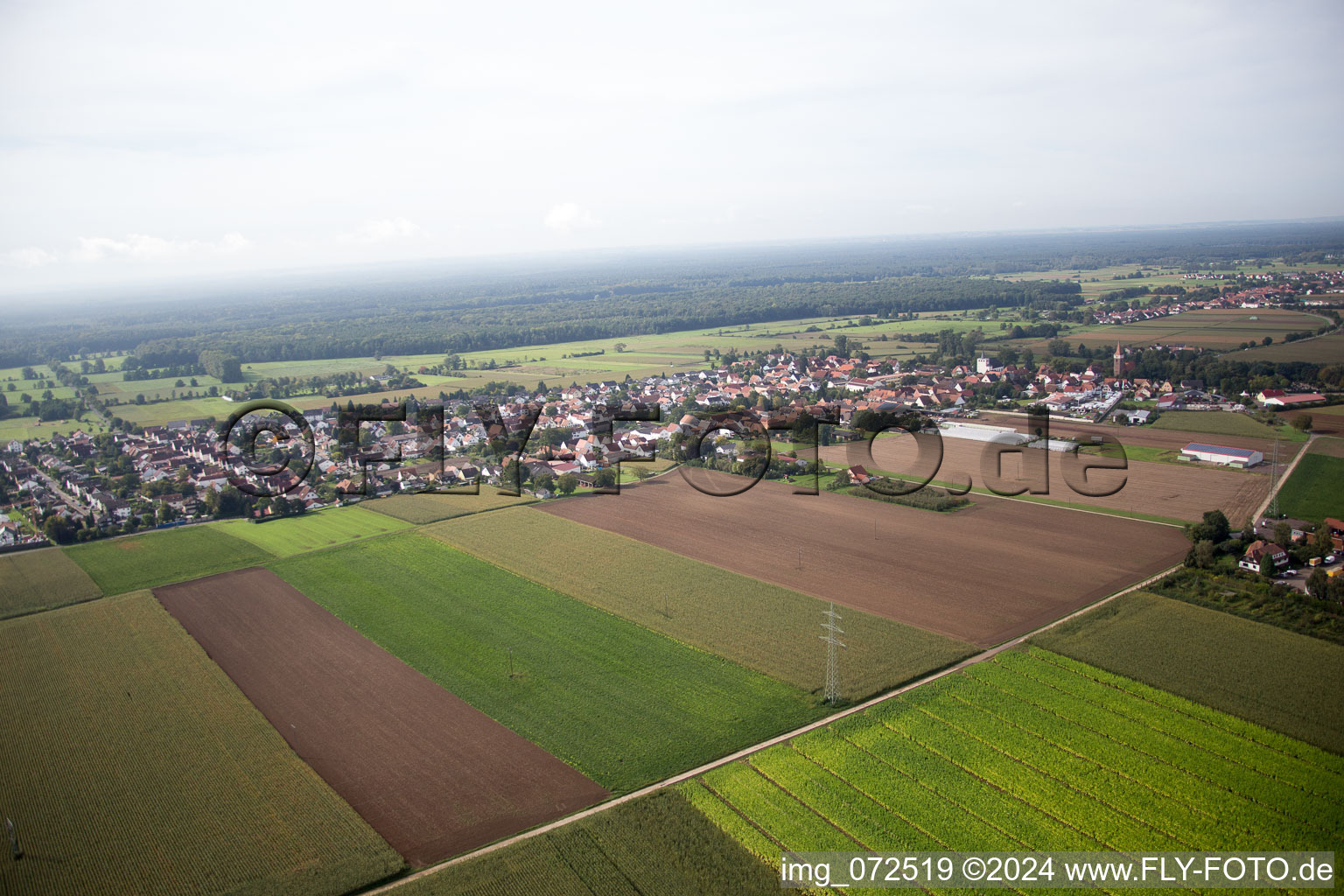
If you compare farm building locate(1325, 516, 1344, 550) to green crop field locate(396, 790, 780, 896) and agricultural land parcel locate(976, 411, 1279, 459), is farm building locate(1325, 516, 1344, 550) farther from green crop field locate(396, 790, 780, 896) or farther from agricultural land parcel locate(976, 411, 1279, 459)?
green crop field locate(396, 790, 780, 896)

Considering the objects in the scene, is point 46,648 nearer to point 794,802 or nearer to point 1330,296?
point 794,802

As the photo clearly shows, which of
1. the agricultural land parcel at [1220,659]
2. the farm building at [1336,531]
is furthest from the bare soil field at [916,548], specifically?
the farm building at [1336,531]

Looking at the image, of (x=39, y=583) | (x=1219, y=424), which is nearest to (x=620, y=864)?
(x=39, y=583)

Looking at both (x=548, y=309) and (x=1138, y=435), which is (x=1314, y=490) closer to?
(x=1138, y=435)

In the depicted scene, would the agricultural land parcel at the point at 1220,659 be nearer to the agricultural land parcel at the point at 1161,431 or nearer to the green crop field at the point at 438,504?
the agricultural land parcel at the point at 1161,431

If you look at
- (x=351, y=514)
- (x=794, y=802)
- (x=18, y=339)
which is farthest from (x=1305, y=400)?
(x=18, y=339)

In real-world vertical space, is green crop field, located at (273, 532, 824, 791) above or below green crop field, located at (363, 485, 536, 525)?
below

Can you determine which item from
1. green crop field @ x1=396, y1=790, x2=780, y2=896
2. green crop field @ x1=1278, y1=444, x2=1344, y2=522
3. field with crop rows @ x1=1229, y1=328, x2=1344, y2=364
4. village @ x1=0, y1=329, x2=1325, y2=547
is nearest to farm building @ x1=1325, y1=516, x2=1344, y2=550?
green crop field @ x1=1278, y1=444, x2=1344, y2=522
